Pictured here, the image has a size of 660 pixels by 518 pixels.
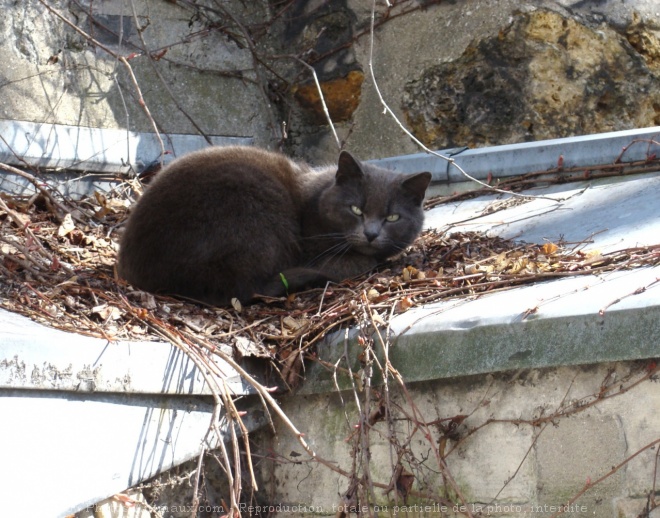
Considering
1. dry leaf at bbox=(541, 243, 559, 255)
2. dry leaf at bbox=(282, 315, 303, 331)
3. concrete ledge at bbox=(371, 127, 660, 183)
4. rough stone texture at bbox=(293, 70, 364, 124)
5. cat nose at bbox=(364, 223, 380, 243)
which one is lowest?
dry leaf at bbox=(282, 315, 303, 331)

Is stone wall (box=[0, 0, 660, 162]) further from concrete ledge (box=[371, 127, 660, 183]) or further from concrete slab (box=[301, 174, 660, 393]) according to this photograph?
concrete slab (box=[301, 174, 660, 393])

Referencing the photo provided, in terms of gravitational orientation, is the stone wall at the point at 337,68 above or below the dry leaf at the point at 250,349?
above

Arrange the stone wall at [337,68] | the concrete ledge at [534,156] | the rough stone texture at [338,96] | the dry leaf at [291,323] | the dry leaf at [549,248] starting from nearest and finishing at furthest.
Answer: the dry leaf at [291,323]
the dry leaf at [549,248]
the concrete ledge at [534,156]
the stone wall at [337,68]
the rough stone texture at [338,96]

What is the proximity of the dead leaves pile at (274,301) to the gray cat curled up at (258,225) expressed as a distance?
0.37 feet

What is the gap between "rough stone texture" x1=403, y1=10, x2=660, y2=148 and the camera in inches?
180

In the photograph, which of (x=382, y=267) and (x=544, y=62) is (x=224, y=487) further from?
(x=544, y=62)

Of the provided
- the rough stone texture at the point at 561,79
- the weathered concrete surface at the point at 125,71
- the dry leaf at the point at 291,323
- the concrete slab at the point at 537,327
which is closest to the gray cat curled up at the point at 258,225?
the dry leaf at the point at 291,323

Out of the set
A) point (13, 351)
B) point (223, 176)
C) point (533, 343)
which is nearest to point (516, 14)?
point (223, 176)

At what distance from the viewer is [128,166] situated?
454 centimetres

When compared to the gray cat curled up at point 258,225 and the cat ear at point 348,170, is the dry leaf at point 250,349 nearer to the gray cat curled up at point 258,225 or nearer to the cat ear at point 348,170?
the gray cat curled up at point 258,225

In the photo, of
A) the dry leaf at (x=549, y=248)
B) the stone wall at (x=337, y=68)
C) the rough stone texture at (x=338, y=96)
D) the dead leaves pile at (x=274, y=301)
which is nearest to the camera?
the dead leaves pile at (x=274, y=301)

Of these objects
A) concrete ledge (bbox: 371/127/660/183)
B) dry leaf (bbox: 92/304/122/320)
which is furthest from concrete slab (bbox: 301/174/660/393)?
concrete ledge (bbox: 371/127/660/183)

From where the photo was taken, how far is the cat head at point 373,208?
349cm

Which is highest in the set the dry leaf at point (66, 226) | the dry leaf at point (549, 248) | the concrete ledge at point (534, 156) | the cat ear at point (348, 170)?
the concrete ledge at point (534, 156)
